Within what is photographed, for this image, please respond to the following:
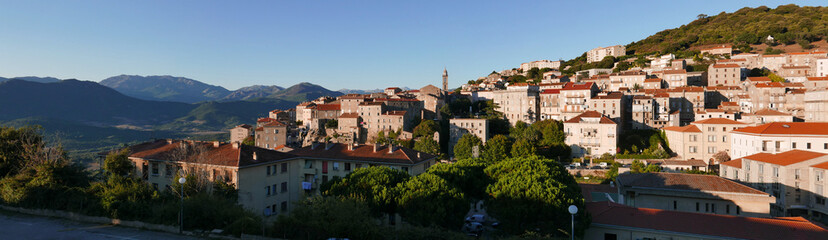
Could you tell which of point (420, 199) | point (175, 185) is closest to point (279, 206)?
point (175, 185)

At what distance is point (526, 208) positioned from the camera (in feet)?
78.3

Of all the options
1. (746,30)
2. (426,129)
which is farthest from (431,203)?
(746,30)

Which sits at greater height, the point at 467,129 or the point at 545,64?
the point at 545,64

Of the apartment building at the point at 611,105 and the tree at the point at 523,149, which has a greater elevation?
the apartment building at the point at 611,105

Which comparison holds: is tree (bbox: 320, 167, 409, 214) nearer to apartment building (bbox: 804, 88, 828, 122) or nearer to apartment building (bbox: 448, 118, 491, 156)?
apartment building (bbox: 448, 118, 491, 156)

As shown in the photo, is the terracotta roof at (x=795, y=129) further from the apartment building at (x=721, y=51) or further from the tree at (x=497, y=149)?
the apartment building at (x=721, y=51)

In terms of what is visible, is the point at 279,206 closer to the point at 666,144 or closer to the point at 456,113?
the point at 666,144

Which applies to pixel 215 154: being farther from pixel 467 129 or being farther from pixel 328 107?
pixel 328 107

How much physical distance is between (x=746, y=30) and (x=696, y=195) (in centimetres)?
13843

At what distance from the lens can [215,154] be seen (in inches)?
1225

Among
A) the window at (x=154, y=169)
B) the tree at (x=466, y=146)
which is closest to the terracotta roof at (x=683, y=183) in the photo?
the window at (x=154, y=169)

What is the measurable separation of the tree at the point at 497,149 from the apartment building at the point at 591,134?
984 cm

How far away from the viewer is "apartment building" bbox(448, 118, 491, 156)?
7569 centimetres

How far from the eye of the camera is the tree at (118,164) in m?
29.2
